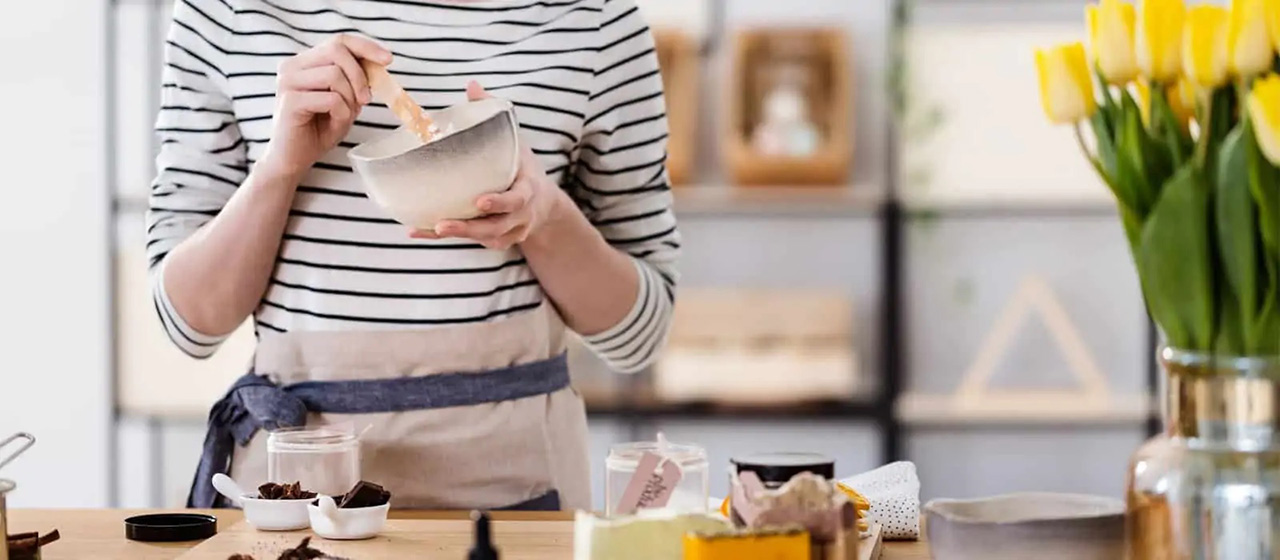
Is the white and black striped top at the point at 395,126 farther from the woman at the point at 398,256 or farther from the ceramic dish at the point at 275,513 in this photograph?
the ceramic dish at the point at 275,513

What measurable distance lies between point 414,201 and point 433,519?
267 mm

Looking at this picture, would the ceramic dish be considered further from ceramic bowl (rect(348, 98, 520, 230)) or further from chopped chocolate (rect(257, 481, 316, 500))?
ceramic bowl (rect(348, 98, 520, 230))

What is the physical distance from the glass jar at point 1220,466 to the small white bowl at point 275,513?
0.64m

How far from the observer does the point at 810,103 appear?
3.27m

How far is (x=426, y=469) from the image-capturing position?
4.42 feet

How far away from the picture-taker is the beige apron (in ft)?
4.41

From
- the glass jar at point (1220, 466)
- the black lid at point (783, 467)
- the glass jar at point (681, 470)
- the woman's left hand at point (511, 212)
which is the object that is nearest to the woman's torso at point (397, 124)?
the woman's left hand at point (511, 212)

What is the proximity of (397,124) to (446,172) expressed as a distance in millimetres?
285

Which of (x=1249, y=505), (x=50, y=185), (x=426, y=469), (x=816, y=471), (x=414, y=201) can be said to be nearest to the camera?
(x=1249, y=505)

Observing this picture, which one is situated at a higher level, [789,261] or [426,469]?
[789,261]

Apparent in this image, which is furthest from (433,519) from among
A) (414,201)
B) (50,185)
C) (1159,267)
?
(50,185)

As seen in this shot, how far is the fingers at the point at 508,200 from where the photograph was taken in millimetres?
1204

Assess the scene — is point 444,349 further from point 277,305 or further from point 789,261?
point 789,261

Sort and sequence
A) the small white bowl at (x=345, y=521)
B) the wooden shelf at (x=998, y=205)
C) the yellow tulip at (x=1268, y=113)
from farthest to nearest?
the wooden shelf at (x=998, y=205) < the small white bowl at (x=345, y=521) < the yellow tulip at (x=1268, y=113)
